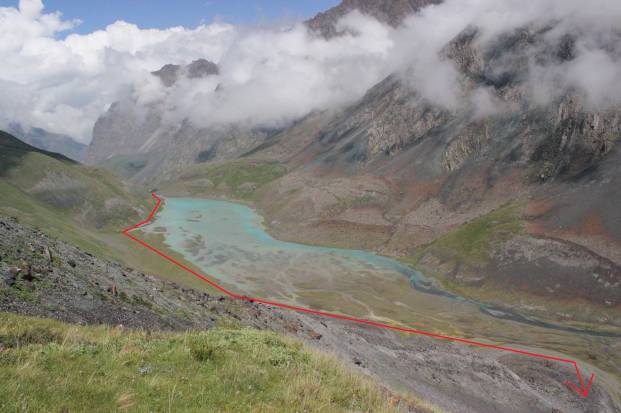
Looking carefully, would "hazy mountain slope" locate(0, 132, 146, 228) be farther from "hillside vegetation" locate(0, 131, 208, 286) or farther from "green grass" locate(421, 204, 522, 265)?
"green grass" locate(421, 204, 522, 265)

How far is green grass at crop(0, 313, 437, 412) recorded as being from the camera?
32.4 ft

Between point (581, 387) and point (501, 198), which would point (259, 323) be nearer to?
point (581, 387)

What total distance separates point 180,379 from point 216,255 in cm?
11571

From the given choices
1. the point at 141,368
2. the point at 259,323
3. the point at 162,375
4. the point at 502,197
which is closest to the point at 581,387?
the point at 259,323

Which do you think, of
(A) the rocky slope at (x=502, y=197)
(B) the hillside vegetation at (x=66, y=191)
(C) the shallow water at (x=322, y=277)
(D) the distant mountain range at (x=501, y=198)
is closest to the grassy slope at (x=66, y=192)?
(B) the hillside vegetation at (x=66, y=191)

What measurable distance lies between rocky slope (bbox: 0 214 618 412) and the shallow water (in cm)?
2767

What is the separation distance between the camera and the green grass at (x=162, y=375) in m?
9.88

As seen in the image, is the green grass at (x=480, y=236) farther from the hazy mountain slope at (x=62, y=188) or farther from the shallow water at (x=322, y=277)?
the hazy mountain slope at (x=62, y=188)

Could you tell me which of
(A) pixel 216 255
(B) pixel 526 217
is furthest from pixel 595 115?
(A) pixel 216 255

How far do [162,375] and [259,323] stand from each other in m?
27.1

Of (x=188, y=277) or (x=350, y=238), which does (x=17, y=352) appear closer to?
(x=188, y=277)

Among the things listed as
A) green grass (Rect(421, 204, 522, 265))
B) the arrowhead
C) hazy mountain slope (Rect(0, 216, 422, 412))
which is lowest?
hazy mountain slope (Rect(0, 216, 422, 412))

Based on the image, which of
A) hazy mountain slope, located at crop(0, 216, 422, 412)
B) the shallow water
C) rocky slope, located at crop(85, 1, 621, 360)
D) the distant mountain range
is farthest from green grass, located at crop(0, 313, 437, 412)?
the distant mountain range

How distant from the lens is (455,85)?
19062 cm
